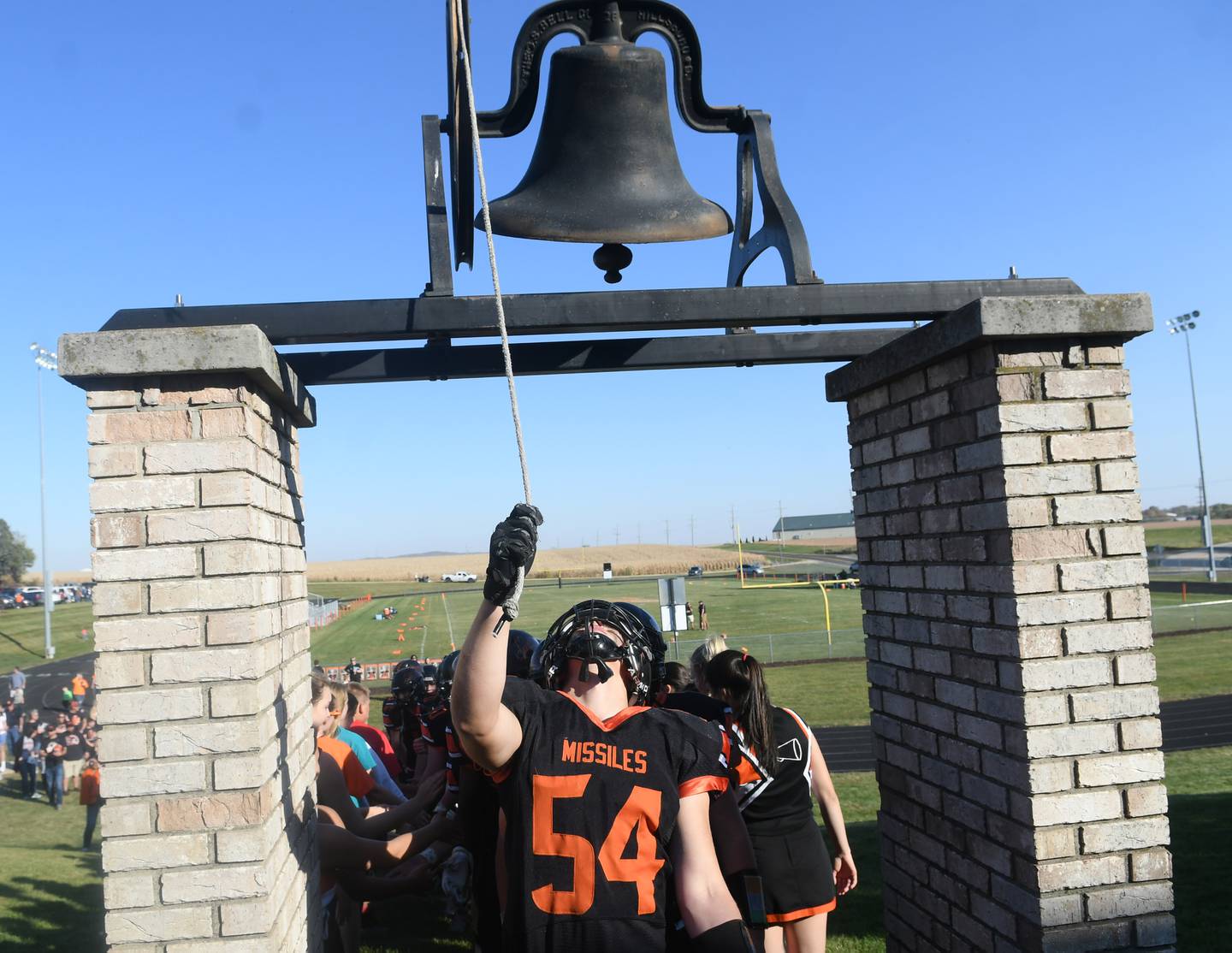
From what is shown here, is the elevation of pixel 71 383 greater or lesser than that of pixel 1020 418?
greater

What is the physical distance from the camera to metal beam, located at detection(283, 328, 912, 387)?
13.4 feet

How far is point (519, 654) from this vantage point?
5012mm

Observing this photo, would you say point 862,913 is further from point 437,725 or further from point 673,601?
point 673,601

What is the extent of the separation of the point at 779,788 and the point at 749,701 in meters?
0.39

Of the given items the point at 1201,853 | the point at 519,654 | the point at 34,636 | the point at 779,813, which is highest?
the point at 519,654

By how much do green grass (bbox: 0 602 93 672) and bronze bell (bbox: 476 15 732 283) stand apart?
150ft

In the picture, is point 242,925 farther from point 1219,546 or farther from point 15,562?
point 15,562

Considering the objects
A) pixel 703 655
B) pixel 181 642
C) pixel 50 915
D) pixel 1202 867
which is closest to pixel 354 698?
pixel 50 915

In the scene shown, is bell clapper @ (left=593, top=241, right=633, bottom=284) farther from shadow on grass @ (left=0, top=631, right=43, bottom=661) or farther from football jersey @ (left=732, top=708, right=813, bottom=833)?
shadow on grass @ (left=0, top=631, right=43, bottom=661)

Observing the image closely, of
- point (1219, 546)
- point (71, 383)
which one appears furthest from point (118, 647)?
point (1219, 546)

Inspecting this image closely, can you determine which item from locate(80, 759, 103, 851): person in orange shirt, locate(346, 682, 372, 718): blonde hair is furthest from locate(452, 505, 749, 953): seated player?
locate(80, 759, 103, 851): person in orange shirt

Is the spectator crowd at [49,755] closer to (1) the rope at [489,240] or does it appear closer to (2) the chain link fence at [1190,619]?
(1) the rope at [489,240]

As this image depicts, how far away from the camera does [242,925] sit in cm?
320

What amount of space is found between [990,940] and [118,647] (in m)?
3.23
